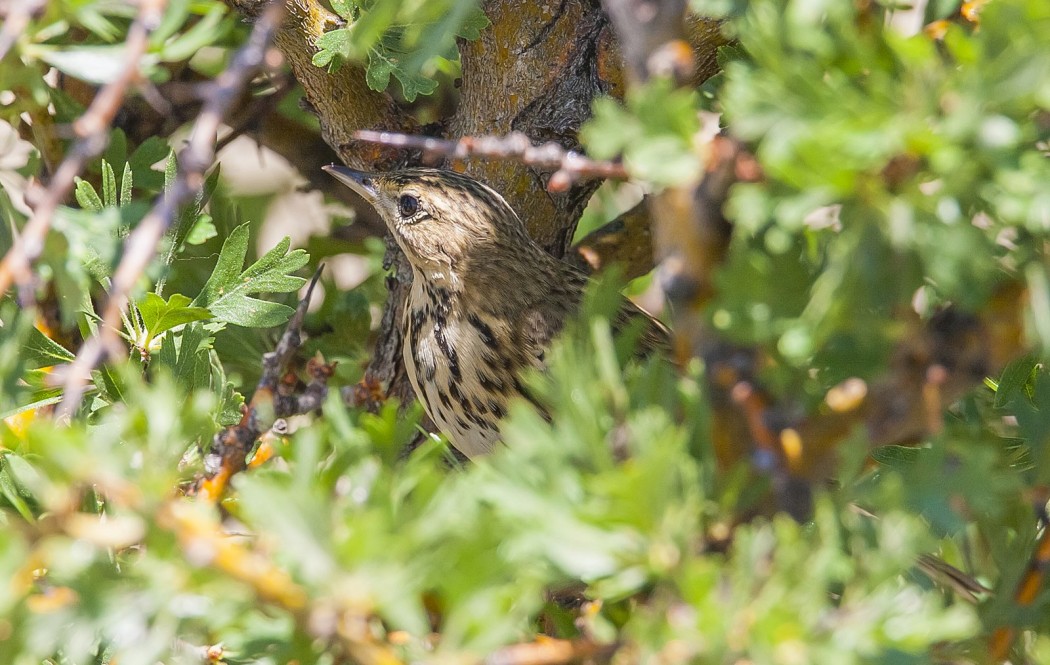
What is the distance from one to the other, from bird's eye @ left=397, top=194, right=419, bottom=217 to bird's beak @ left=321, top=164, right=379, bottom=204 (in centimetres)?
8

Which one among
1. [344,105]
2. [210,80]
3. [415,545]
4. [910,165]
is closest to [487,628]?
[415,545]

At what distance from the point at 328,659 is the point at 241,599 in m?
0.23

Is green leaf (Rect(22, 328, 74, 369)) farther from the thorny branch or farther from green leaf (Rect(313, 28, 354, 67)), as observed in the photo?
green leaf (Rect(313, 28, 354, 67))

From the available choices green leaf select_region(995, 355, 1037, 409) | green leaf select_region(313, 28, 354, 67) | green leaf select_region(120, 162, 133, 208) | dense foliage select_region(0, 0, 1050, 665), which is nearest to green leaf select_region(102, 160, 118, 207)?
green leaf select_region(120, 162, 133, 208)

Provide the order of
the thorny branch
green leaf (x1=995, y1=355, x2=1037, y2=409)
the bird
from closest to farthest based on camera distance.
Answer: green leaf (x1=995, y1=355, x2=1037, y2=409) → the thorny branch → the bird

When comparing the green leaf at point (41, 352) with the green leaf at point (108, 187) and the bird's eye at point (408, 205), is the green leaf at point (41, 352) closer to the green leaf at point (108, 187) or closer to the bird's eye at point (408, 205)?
the green leaf at point (108, 187)

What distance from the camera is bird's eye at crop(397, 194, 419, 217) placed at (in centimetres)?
251

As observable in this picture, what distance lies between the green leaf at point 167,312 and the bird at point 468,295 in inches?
26.8

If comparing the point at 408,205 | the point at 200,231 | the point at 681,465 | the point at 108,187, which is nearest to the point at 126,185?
the point at 108,187

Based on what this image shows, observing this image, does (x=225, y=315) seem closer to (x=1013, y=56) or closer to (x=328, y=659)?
(x=328, y=659)

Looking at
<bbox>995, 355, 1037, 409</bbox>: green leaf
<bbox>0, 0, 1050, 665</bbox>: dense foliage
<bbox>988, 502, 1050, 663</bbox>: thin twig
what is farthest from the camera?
<bbox>995, 355, 1037, 409</bbox>: green leaf

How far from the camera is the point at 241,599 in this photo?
95cm

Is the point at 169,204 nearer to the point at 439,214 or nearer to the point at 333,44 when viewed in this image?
the point at 333,44

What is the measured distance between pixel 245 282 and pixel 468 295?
84 cm
